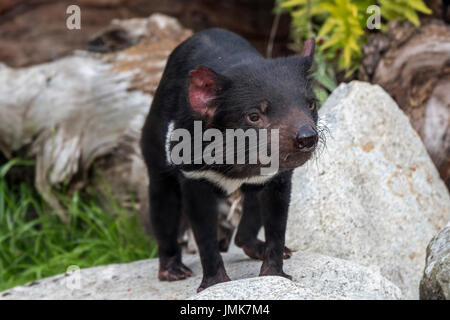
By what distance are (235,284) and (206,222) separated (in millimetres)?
581

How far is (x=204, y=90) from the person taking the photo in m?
3.31

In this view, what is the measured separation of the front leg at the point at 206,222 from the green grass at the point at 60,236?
6.14ft

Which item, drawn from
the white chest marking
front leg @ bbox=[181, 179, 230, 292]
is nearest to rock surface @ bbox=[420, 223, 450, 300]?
the white chest marking

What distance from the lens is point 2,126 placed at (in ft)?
21.2

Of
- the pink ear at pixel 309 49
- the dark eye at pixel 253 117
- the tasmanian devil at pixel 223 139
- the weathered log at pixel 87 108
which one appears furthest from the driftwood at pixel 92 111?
the dark eye at pixel 253 117

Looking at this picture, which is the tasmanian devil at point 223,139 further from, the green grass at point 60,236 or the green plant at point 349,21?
the green plant at point 349,21

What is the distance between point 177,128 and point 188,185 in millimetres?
304

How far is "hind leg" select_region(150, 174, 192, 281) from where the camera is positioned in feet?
13.7

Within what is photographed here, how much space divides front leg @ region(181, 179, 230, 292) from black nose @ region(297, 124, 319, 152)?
0.70m

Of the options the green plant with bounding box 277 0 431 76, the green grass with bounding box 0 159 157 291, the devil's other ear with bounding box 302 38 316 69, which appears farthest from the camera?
the green grass with bounding box 0 159 157 291

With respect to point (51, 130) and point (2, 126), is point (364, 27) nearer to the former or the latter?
point (51, 130)

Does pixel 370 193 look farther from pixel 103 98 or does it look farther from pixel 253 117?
pixel 103 98

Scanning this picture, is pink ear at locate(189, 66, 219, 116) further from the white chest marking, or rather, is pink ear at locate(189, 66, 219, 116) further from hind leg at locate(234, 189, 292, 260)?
hind leg at locate(234, 189, 292, 260)
